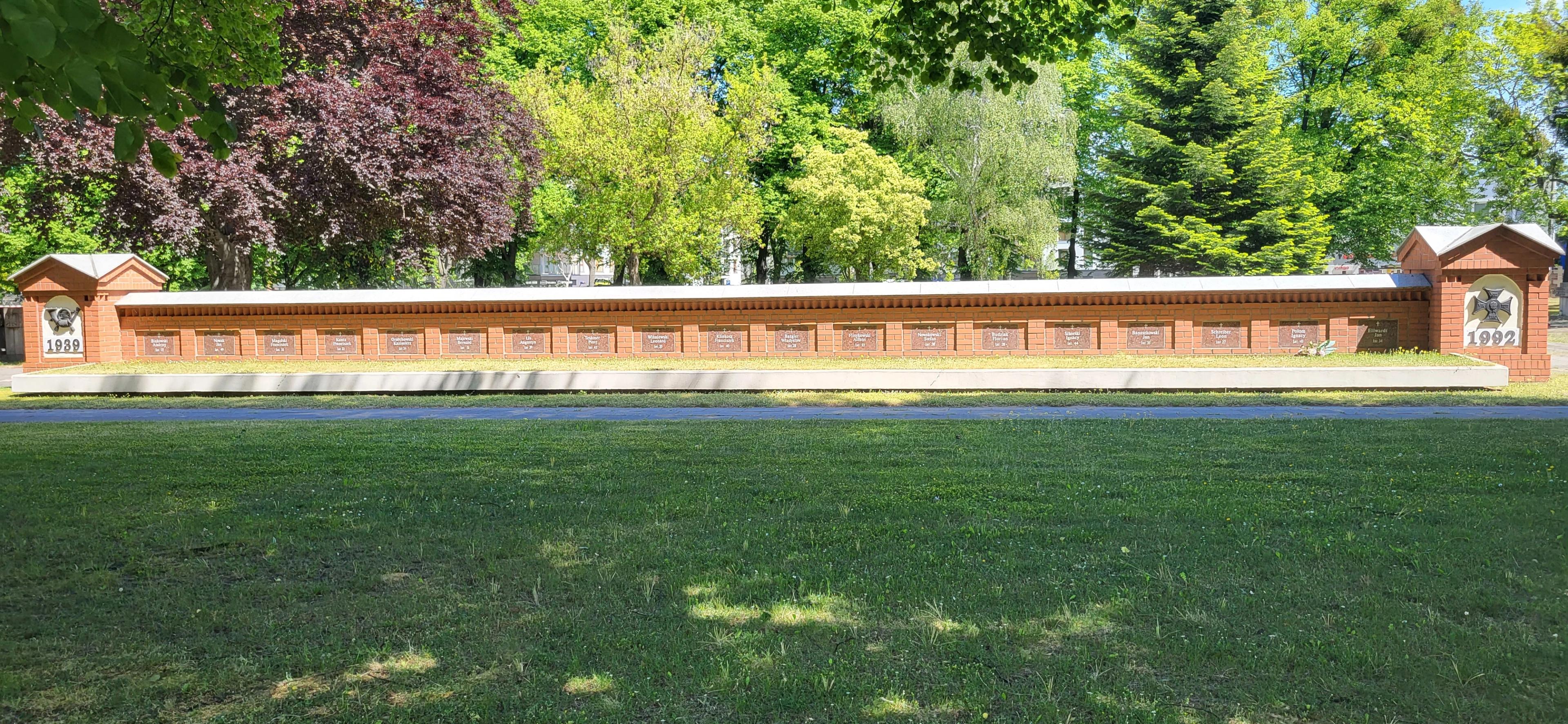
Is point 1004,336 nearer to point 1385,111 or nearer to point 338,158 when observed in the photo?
point 338,158

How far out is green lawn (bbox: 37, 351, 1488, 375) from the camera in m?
16.5

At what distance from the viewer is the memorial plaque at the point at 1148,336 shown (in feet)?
59.4

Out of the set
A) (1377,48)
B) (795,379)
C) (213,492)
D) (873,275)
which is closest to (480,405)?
(795,379)

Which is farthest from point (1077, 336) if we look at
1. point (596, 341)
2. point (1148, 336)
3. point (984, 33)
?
point (984, 33)

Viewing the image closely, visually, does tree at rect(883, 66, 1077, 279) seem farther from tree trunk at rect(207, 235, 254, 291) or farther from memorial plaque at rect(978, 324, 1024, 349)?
tree trunk at rect(207, 235, 254, 291)

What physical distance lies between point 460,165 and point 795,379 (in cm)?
1152

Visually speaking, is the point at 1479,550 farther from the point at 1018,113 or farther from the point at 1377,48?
the point at 1377,48

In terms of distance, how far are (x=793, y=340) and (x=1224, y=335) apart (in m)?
7.92

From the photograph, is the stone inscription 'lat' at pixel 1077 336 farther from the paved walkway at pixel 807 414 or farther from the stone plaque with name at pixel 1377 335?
the paved walkway at pixel 807 414

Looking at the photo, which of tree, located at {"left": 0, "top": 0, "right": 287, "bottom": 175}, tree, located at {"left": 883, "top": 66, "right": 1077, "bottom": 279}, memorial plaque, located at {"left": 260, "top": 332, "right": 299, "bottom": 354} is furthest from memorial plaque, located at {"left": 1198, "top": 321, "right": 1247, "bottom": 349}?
tree, located at {"left": 883, "top": 66, "right": 1077, "bottom": 279}

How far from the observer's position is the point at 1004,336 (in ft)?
60.6

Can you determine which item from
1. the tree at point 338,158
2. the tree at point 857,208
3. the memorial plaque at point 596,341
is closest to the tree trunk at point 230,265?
the tree at point 338,158

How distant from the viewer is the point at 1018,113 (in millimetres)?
35906

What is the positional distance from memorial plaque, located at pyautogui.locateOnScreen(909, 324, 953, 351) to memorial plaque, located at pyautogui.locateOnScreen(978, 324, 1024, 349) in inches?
23.5
